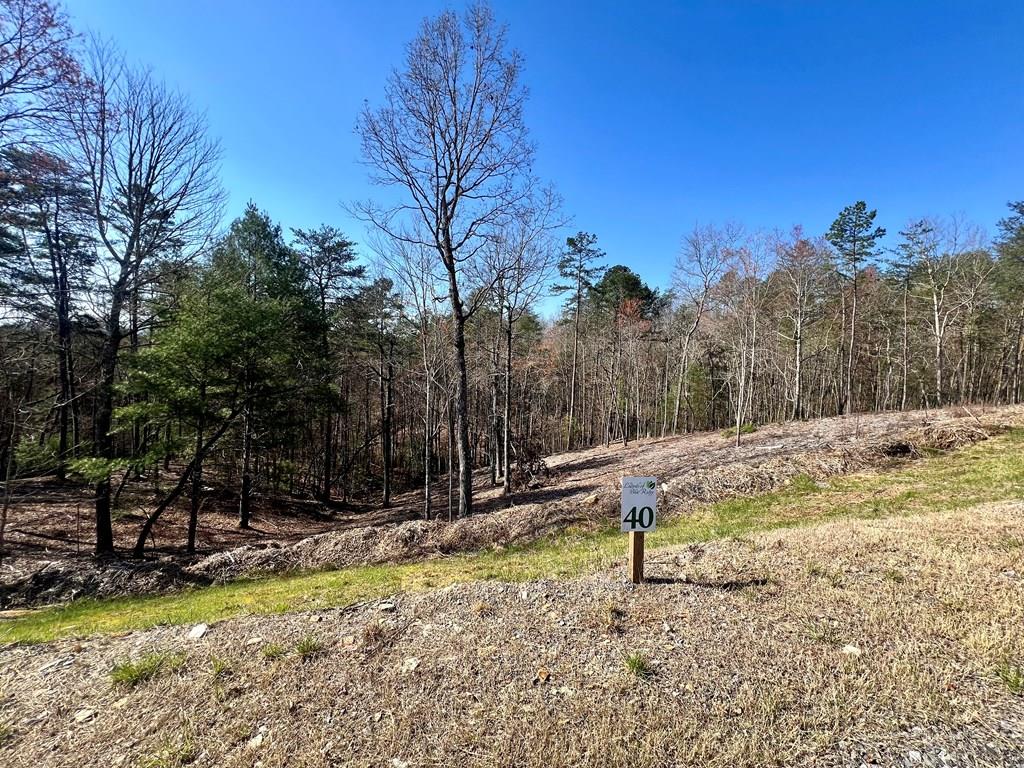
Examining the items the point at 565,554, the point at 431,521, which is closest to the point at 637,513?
the point at 565,554

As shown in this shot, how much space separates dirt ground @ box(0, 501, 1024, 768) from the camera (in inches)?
93.5

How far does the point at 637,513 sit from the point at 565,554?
2753mm

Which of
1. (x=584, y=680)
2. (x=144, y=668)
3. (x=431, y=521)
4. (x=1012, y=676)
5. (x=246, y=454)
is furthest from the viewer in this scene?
(x=246, y=454)

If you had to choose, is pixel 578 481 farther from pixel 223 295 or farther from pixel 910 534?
pixel 223 295

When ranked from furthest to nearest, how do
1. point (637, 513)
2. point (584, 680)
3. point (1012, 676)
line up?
point (637, 513)
point (584, 680)
point (1012, 676)

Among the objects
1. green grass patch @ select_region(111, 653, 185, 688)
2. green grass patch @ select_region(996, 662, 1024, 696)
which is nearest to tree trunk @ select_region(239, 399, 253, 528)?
green grass patch @ select_region(111, 653, 185, 688)

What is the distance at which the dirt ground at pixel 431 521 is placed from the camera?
8094mm

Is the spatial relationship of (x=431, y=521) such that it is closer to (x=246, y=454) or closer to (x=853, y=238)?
(x=246, y=454)

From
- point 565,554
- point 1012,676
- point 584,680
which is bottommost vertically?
point 565,554

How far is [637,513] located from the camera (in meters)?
4.25

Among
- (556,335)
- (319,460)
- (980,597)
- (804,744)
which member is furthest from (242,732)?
(556,335)

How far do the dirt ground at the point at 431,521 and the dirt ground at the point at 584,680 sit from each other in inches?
168

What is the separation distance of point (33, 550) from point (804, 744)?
15.4 metres

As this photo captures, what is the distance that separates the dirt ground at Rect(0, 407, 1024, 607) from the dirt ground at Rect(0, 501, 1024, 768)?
428 centimetres
